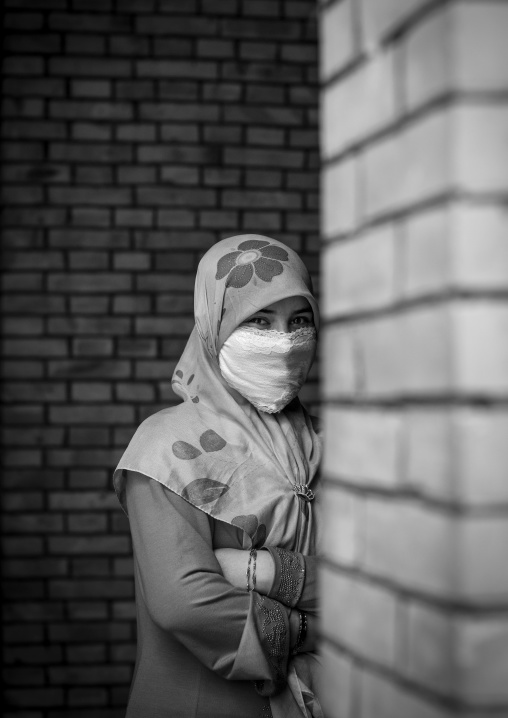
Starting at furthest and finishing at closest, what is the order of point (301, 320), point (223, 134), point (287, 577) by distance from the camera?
point (223, 134), point (301, 320), point (287, 577)

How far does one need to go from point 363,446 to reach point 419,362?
18 cm

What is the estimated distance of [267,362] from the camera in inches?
87.0

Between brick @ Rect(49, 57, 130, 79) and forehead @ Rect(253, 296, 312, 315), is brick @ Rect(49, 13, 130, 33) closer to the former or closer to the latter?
brick @ Rect(49, 57, 130, 79)

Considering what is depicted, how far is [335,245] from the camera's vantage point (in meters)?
1.15

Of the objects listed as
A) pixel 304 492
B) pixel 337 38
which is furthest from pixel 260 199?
pixel 337 38

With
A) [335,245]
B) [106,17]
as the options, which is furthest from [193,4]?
[335,245]

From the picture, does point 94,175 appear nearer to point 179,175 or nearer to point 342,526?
point 179,175

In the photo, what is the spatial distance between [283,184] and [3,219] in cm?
130

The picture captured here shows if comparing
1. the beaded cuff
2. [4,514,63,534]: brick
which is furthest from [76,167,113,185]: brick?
the beaded cuff

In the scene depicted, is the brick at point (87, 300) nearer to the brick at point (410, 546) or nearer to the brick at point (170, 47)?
the brick at point (170, 47)

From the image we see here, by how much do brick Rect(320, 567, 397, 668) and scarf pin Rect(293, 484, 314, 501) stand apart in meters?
1.04

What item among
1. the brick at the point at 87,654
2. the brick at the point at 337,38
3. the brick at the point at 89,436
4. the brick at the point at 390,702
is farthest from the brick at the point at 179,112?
the brick at the point at 390,702

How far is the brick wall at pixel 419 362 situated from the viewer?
87cm

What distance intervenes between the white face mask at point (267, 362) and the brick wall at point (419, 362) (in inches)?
41.5
